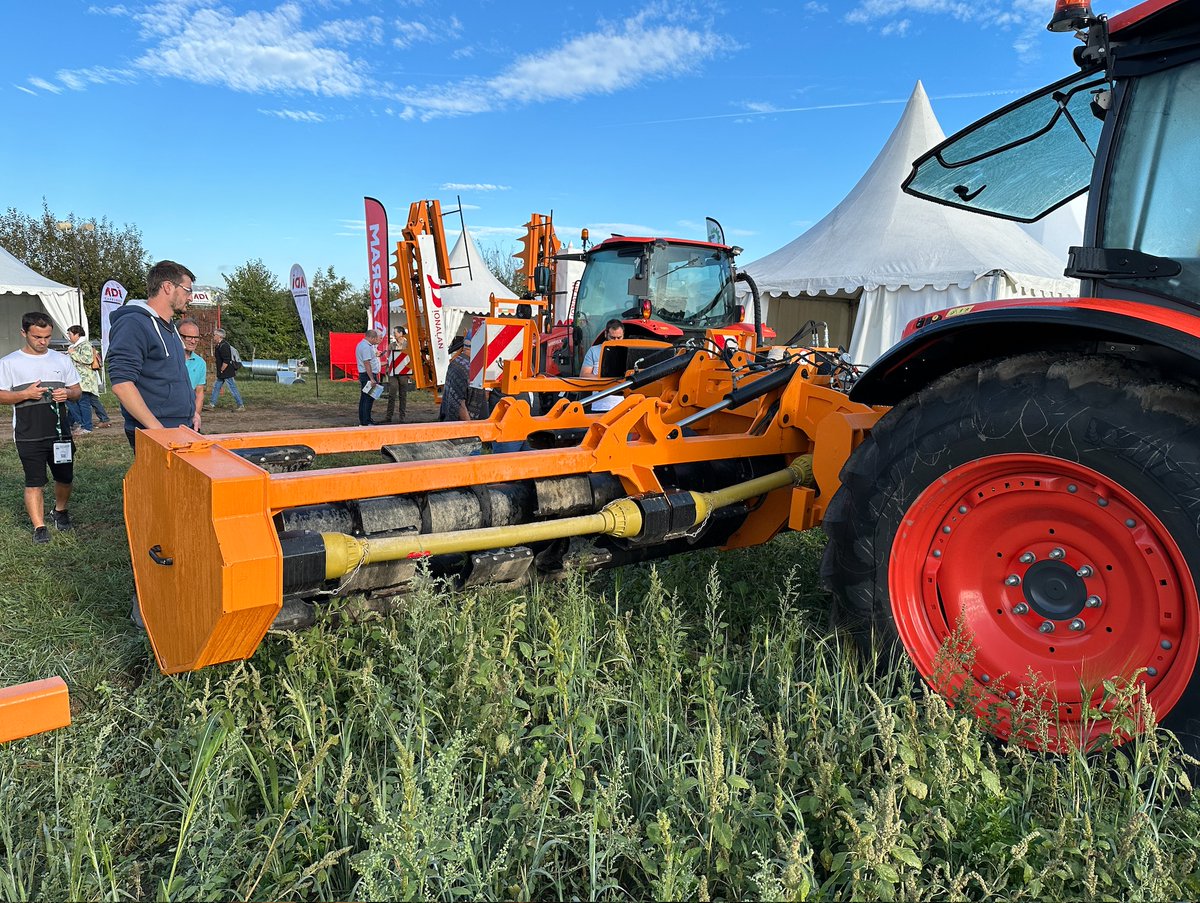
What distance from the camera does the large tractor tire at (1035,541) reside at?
6.58 ft

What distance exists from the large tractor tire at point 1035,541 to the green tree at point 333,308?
3393 cm

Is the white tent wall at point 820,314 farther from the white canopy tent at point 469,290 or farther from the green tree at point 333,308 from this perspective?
the green tree at point 333,308

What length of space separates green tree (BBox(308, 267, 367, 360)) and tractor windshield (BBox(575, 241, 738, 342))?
27.9 meters

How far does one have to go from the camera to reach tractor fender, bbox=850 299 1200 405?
1.97 meters

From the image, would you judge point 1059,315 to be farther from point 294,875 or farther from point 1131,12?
point 294,875

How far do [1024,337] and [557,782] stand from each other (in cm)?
192

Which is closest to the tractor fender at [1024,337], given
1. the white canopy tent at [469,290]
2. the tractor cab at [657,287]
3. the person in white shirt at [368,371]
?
the tractor cab at [657,287]

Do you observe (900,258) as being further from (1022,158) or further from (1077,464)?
(1077,464)

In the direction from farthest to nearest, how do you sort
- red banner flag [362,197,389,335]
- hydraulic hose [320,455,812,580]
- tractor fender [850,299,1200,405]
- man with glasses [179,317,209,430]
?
red banner flag [362,197,389,335], man with glasses [179,317,209,430], hydraulic hose [320,455,812,580], tractor fender [850,299,1200,405]

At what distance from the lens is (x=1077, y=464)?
2.11 m

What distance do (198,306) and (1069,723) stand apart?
32.9 metres

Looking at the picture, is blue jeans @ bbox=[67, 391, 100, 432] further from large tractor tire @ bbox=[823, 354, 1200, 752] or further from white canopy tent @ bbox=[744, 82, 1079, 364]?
white canopy tent @ bbox=[744, 82, 1079, 364]

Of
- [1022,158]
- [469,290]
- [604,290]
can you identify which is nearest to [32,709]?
[1022,158]

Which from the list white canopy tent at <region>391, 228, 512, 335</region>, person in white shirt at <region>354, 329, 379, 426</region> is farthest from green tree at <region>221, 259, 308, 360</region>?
person in white shirt at <region>354, 329, 379, 426</region>
